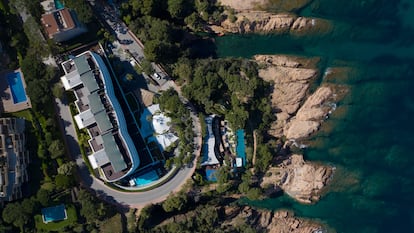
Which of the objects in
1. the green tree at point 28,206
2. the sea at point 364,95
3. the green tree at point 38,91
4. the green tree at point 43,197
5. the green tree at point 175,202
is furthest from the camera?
the sea at point 364,95

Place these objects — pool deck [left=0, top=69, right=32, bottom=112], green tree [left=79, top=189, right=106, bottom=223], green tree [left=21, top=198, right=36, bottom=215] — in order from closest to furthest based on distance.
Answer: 1. green tree [left=21, top=198, right=36, bottom=215]
2. green tree [left=79, top=189, right=106, bottom=223]
3. pool deck [left=0, top=69, right=32, bottom=112]

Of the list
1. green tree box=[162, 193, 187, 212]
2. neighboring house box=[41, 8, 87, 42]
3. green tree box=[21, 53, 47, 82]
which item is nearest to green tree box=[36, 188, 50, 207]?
green tree box=[21, 53, 47, 82]

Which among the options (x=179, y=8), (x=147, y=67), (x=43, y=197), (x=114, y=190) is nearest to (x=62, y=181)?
(x=43, y=197)

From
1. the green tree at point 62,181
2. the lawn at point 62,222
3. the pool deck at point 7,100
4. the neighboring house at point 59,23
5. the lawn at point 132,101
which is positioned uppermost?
the neighboring house at point 59,23

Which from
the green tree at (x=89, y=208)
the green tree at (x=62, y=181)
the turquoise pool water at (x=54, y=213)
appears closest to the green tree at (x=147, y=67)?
the green tree at (x=62, y=181)

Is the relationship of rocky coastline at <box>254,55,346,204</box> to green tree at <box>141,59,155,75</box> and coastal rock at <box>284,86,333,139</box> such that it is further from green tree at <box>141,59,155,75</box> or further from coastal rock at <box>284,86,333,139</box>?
green tree at <box>141,59,155,75</box>

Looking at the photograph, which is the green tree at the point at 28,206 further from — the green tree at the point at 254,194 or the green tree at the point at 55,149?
the green tree at the point at 254,194
